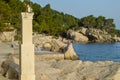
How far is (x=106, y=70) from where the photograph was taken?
1659cm

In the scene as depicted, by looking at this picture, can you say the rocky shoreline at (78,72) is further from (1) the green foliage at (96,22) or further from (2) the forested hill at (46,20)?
(1) the green foliage at (96,22)

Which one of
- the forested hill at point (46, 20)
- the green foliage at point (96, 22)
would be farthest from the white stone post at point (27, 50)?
the green foliage at point (96, 22)

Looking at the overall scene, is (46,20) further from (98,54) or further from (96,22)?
(96,22)

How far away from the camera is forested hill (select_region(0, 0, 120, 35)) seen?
48969mm

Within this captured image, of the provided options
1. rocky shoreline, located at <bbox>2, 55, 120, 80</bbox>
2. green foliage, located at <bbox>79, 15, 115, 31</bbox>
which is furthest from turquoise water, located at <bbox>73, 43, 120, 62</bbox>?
green foliage, located at <bbox>79, 15, 115, 31</bbox>

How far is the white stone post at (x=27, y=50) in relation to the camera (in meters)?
11.9

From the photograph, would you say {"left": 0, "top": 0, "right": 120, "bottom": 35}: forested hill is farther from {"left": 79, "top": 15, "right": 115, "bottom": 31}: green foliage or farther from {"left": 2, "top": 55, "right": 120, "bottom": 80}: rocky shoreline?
{"left": 2, "top": 55, "right": 120, "bottom": 80}: rocky shoreline

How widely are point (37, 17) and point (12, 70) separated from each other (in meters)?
71.1

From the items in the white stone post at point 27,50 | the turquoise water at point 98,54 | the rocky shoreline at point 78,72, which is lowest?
the turquoise water at point 98,54

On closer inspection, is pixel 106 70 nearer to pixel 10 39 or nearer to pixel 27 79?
pixel 27 79

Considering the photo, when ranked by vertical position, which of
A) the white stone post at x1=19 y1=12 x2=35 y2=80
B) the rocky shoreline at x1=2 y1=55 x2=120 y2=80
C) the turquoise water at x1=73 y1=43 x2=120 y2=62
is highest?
the white stone post at x1=19 y1=12 x2=35 y2=80

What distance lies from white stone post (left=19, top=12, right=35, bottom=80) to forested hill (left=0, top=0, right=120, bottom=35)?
5.79ft

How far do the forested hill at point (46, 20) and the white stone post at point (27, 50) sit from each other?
1766 millimetres

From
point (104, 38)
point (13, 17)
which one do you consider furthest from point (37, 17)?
point (104, 38)
